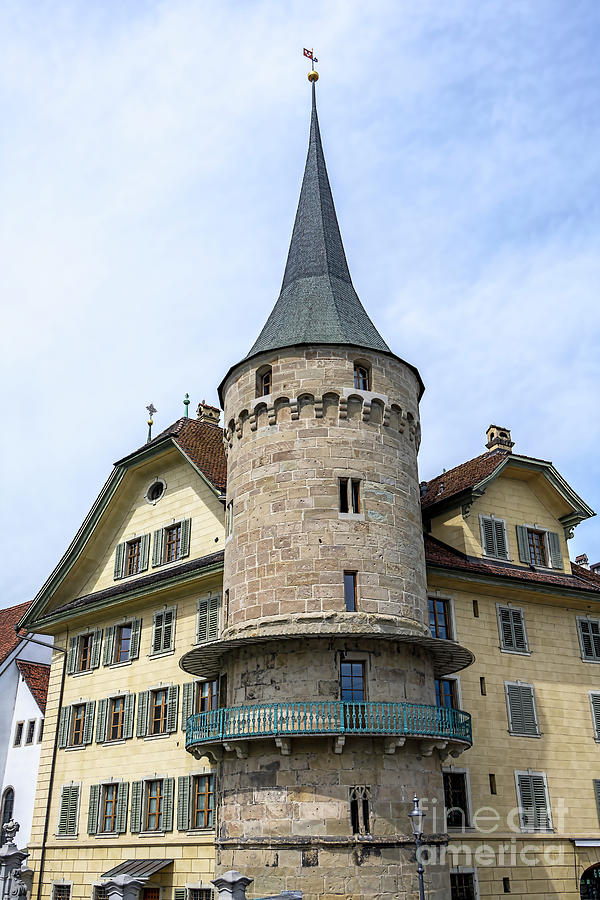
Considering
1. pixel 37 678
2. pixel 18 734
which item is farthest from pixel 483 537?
pixel 18 734

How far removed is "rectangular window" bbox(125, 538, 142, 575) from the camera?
107 ft

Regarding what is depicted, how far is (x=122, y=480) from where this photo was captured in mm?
33312

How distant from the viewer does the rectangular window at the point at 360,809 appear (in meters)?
20.1

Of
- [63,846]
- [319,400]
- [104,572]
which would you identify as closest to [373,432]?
[319,400]

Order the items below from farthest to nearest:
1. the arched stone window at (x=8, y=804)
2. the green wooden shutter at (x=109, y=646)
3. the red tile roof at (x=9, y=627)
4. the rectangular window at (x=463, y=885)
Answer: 1. the red tile roof at (x=9, y=627)
2. the arched stone window at (x=8, y=804)
3. the green wooden shutter at (x=109, y=646)
4. the rectangular window at (x=463, y=885)

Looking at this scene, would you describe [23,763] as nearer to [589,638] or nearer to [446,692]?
[446,692]

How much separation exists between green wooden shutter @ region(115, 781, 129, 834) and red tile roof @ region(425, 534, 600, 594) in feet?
40.4

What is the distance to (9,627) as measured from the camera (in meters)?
44.3

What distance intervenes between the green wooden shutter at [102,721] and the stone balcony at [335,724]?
9618 millimetres

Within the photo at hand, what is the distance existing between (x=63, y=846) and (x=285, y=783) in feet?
44.9

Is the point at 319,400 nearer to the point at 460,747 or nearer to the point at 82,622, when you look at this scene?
the point at 460,747

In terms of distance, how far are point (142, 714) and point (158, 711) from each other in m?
0.61

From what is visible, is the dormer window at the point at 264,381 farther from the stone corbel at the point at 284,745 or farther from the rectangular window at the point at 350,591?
the stone corbel at the point at 284,745

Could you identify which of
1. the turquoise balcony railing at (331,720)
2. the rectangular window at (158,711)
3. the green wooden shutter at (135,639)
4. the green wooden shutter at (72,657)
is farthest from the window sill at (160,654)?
the turquoise balcony railing at (331,720)
